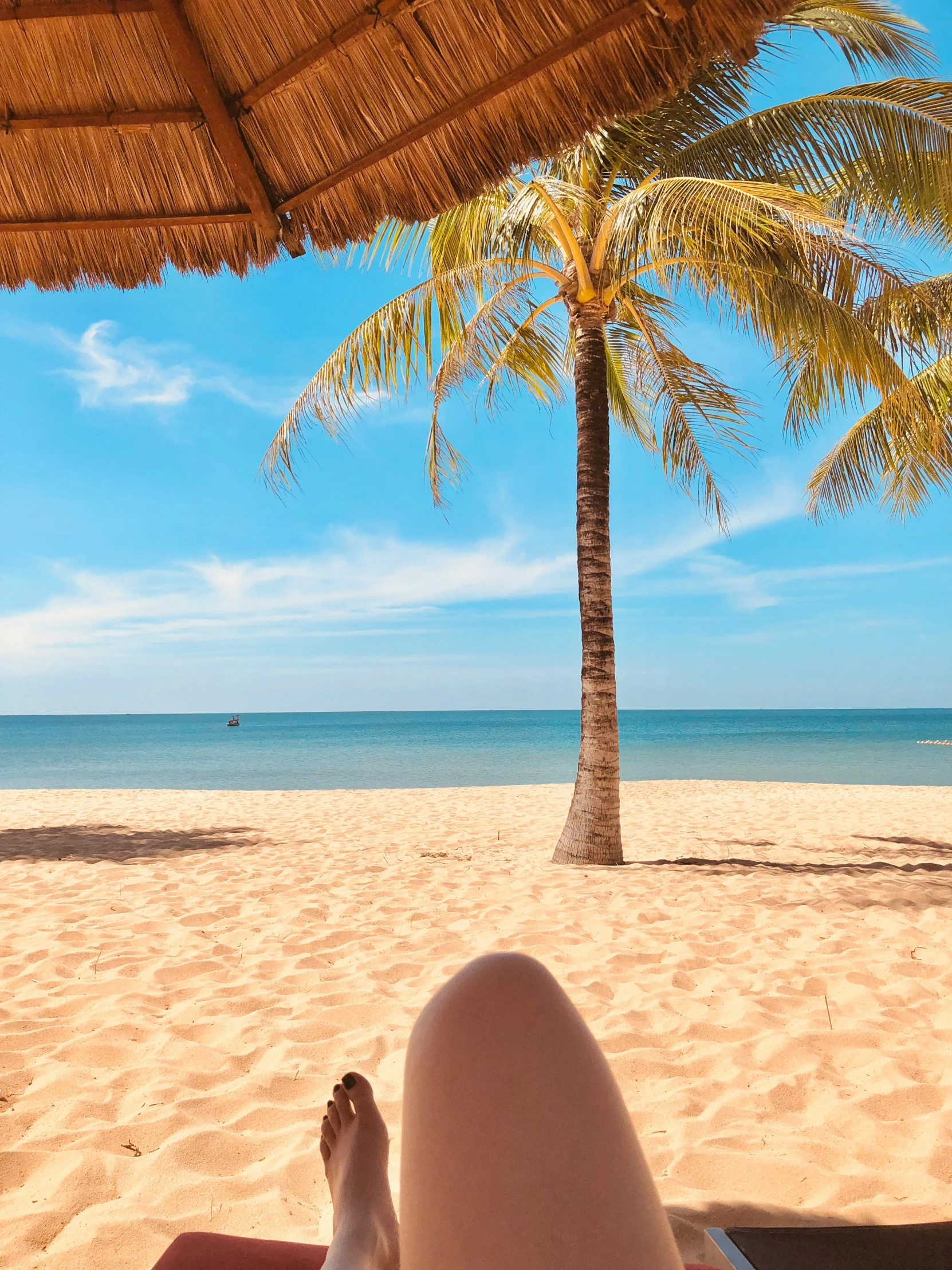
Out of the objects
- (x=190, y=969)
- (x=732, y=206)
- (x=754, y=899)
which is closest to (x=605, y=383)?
(x=732, y=206)

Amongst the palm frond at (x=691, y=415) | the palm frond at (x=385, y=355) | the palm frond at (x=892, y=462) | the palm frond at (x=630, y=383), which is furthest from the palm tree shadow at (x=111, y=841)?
the palm frond at (x=892, y=462)

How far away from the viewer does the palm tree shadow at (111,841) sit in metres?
6.43

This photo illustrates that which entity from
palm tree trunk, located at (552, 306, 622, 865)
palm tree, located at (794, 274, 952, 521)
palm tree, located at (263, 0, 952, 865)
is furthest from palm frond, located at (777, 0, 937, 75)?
palm tree trunk, located at (552, 306, 622, 865)

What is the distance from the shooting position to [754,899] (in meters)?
4.68

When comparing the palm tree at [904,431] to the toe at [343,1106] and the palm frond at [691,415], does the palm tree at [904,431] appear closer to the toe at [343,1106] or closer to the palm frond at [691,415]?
the palm frond at [691,415]

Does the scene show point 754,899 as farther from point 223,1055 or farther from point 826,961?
point 223,1055

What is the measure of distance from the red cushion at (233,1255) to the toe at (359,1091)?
0.20m

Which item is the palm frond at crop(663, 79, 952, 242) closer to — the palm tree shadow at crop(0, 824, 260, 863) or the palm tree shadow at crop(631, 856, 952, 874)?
the palm tree shadow at crop(631, 856, 952, 874)

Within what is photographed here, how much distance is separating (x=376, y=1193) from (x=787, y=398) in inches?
315

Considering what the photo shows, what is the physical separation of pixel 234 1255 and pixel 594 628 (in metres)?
5.17

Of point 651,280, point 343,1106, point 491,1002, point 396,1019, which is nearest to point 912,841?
point 651,280

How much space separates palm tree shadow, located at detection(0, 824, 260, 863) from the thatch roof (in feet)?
17.1

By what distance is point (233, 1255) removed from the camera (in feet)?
3.78

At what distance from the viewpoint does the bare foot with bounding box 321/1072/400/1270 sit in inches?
40.3
